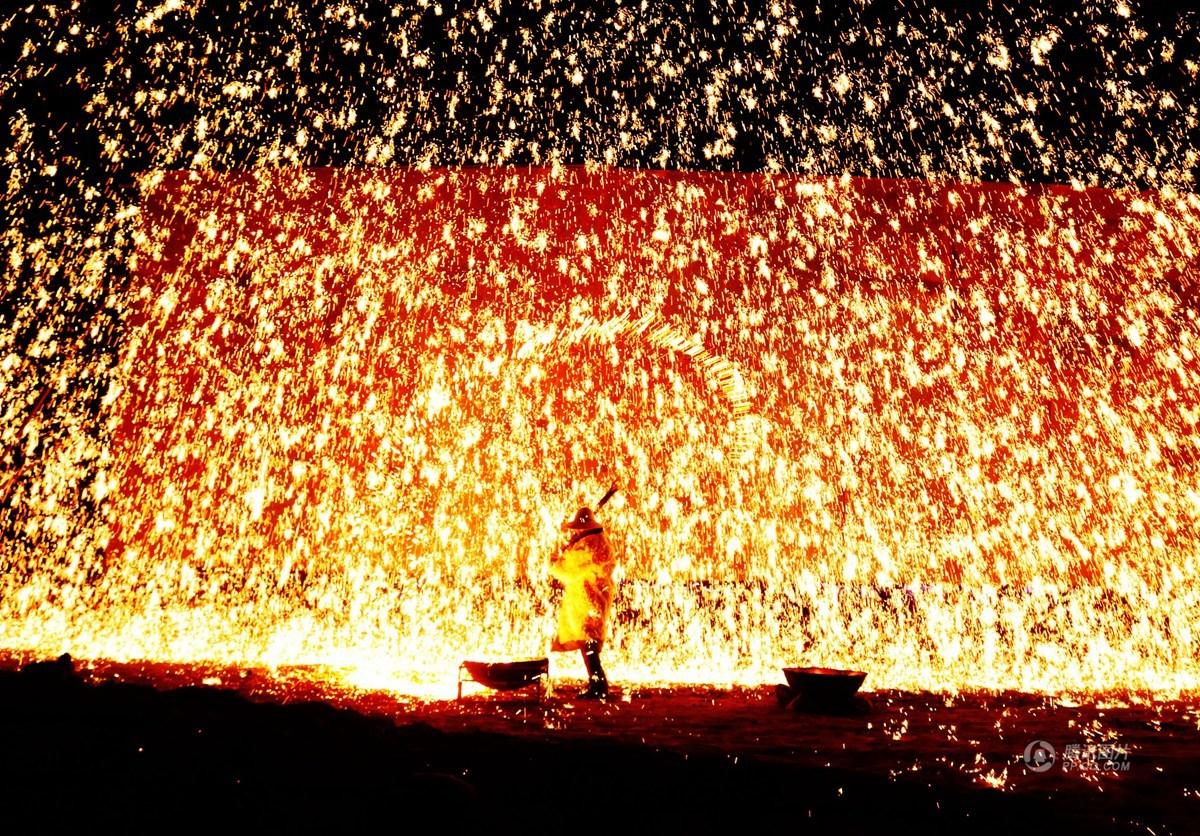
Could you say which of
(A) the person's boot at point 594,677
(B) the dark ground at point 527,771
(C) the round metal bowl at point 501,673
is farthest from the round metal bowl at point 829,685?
(C) the round metal bowl at point 501,673

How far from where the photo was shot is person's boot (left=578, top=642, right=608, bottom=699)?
4.52 m

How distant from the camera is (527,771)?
2.62m

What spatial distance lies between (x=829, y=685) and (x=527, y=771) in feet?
7.20

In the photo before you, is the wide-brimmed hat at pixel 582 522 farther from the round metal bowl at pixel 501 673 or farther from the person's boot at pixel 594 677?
the round metal bowl at pixel 501 673

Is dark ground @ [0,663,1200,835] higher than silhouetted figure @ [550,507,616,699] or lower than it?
lower

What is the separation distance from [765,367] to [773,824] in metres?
4.13

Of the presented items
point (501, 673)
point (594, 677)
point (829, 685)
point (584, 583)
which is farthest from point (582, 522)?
point (829, 685)

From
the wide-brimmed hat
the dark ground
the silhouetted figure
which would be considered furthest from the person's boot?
the wide-brimmed hat

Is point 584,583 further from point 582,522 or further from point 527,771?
point 527,771

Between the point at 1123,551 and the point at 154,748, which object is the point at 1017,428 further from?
the point at 154,748

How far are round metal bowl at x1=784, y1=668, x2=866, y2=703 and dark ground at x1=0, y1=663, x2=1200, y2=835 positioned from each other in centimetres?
19

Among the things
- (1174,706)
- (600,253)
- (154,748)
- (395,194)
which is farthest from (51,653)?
(1174,706)

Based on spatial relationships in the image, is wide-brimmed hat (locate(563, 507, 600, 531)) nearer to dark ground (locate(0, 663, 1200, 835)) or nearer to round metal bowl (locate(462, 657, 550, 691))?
round metal bowl (locate(462, 657, 550, 691))

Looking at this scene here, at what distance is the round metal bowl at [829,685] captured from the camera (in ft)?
13.4
